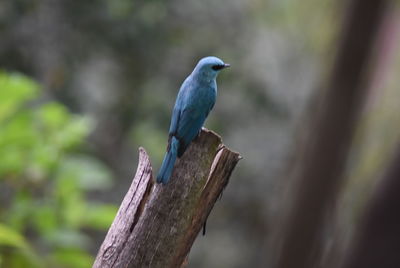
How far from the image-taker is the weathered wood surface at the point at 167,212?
208 cm

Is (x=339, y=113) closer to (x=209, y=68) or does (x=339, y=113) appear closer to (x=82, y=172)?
(x=209, y=68)

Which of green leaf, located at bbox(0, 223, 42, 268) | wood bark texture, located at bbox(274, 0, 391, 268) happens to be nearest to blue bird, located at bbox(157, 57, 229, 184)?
wood bark texture, located at bbox(274, 0, 391, 268)

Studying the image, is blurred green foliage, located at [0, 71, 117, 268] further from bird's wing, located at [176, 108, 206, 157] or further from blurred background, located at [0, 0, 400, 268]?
bird's wing, located at [176, 108, 206, 157]

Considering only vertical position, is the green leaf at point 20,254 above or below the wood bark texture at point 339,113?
below

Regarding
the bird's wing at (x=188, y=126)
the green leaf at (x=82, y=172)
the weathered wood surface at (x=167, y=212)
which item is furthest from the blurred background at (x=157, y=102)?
the weathered wood surface at (x=167, y=212)

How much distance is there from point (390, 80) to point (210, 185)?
6.26 m

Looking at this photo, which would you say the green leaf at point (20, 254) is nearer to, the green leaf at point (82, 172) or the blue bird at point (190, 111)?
the green leaf at point (82, 172)

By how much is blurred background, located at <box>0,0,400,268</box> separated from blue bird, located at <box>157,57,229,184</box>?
1535 mm

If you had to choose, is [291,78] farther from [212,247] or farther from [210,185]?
[210,185]

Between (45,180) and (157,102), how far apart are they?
2390 millimetres

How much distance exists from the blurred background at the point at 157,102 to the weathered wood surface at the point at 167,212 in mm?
1724

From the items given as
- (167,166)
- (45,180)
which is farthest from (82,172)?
(167,166)

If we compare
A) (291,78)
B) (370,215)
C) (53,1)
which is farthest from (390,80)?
(370,215)

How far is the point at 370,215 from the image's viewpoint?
2.15ft
